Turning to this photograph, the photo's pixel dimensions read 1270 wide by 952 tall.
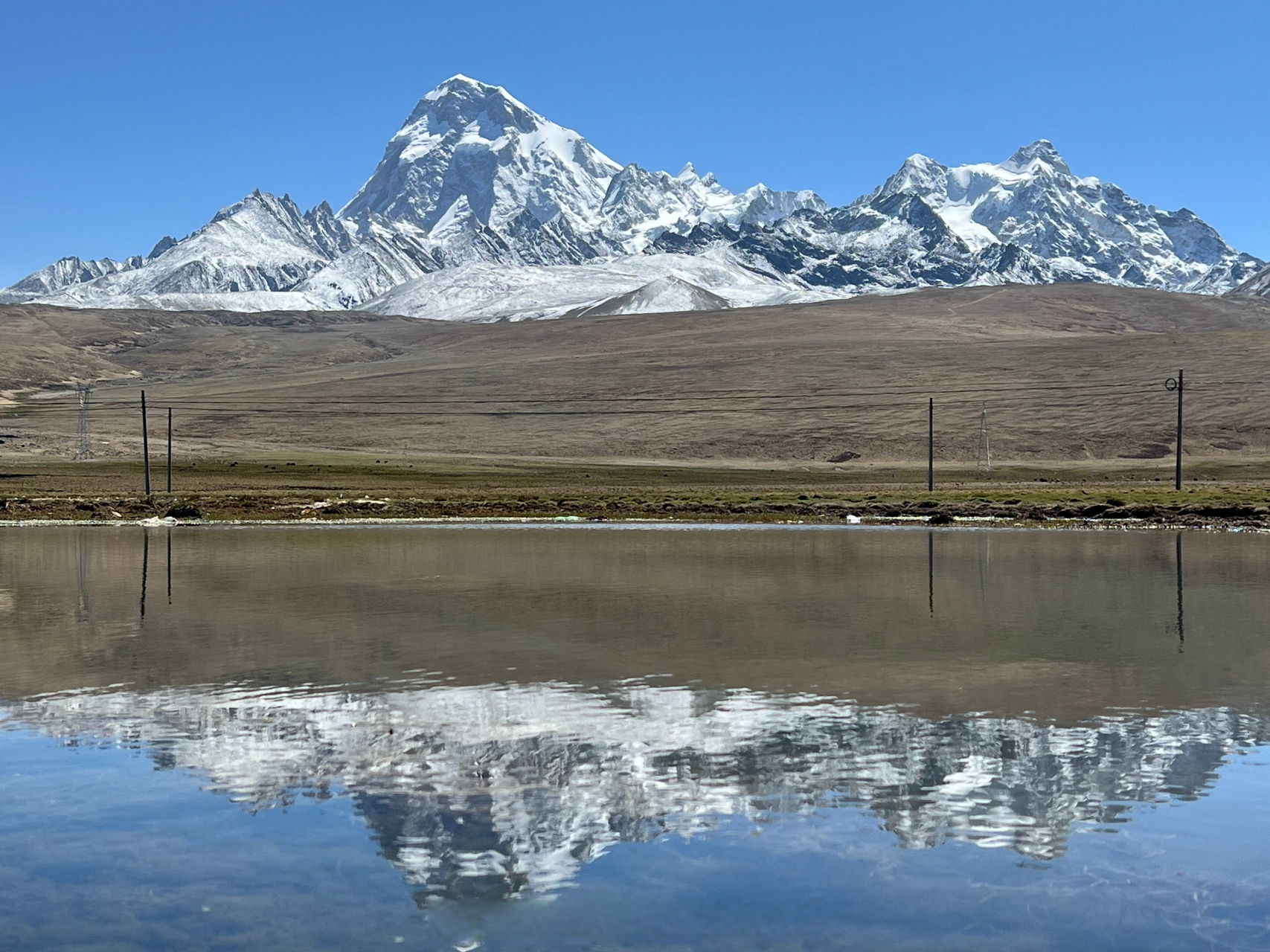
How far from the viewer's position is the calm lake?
8.63 meters

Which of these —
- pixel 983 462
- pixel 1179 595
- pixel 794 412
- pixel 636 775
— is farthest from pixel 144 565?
pixel 794 412

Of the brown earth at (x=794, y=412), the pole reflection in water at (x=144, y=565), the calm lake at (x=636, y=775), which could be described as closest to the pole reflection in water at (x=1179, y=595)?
the calm lake at (x=636, y=775)

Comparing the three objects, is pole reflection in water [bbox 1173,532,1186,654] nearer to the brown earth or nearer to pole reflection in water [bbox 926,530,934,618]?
pole reflection in water [bbox 926,530,934,618]

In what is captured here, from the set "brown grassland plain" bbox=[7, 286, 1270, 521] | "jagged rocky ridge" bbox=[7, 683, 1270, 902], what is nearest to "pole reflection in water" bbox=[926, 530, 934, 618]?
"jagged rocky ridge" bbox=[7, 683, 1270, 902]

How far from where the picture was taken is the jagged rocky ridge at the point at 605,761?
33.6 ft

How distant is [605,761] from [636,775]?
0.58 m

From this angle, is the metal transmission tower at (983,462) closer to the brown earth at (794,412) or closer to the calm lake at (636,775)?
the brown earth at (794,412)

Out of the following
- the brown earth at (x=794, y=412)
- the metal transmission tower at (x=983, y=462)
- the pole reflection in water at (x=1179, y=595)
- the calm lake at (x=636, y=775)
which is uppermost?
the brown earth at (x=794, y=412)

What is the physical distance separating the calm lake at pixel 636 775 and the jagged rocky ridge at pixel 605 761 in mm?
51

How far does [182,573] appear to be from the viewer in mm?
32219

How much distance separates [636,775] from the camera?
1202 cm

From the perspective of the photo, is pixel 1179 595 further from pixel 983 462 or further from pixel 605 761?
pixel 983 462

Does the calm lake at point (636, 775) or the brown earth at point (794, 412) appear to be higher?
the brown earth at point (794, 412)

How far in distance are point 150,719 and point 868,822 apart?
A: 812cm
